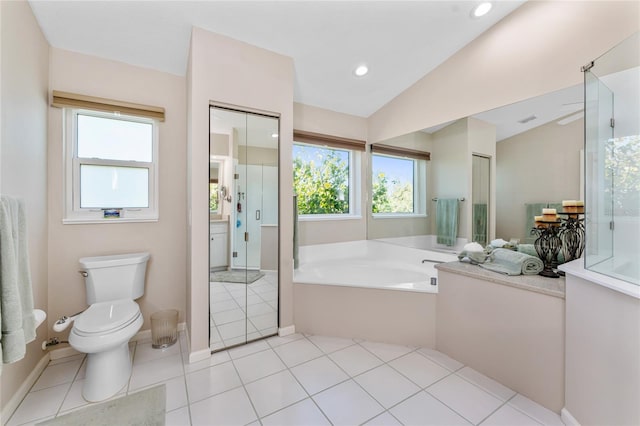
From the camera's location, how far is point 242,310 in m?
2.20

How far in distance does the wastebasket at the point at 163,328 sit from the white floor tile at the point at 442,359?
82.9 inches

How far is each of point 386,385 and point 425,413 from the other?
283mm

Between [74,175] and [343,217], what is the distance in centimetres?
264

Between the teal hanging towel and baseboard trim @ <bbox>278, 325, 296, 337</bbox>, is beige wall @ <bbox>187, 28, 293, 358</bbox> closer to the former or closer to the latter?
baseboard trim @ <bbox>278, 325, 296, 337</bbox>

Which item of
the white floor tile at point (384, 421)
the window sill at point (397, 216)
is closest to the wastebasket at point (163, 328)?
the white floor tile at point (384, 421)

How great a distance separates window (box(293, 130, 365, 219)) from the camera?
10.2 ft

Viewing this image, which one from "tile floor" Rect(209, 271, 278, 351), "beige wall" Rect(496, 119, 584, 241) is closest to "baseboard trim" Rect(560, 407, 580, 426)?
"beige wall" Rect(496, 119, 584, 241)

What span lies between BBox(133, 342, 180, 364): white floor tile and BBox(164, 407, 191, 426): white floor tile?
26.9 inches

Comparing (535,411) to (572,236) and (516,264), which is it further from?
(572,236)

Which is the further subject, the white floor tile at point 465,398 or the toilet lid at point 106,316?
the toilet lid at point 106,316

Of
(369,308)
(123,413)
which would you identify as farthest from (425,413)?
(123,413)

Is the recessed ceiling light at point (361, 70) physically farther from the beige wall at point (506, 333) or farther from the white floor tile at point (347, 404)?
the white floor tile at point (347, 404)

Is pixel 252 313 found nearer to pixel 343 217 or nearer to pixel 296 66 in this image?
pixel 343 217

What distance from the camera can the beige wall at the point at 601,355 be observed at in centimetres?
111
